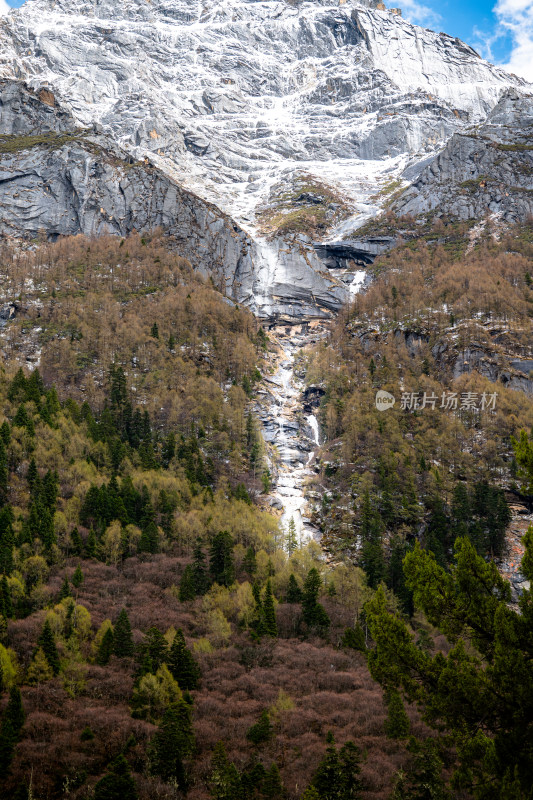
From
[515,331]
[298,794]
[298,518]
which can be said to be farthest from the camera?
[515,331]

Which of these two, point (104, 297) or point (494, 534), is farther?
point (104, 297)

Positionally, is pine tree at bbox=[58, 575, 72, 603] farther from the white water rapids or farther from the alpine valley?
the white water rapids

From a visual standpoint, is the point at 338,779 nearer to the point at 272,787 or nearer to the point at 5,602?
the point at 272,787

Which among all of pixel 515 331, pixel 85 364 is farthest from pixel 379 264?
pixel 85 364

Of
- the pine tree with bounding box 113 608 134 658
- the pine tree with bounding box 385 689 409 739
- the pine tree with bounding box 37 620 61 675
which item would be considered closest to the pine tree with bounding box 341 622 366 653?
the pine tree with bounding box 385 689 409 739

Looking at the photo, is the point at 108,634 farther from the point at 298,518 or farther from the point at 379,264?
the point at 379,264

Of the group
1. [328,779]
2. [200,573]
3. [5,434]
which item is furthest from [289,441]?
[328,779]

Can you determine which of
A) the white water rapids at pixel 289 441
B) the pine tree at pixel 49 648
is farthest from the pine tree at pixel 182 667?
the white water rapids at pixel 289 441

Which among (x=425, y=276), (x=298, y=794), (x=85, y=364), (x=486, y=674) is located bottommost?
(x=298, y=794)
